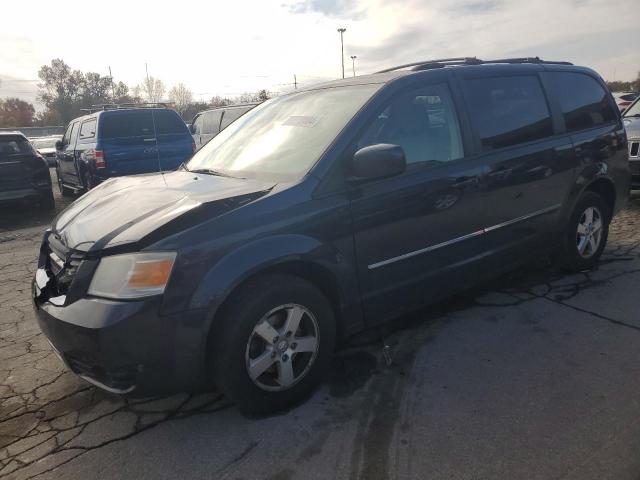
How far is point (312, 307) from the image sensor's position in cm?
272

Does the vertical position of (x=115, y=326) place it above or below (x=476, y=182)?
below

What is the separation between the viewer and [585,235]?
14.8 ft

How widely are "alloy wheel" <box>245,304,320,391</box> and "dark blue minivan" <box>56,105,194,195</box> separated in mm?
6583

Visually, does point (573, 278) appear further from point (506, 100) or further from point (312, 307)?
point (312, 307)

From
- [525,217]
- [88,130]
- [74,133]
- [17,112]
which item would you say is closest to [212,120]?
[74,133]

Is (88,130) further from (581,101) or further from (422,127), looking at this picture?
(581,101)

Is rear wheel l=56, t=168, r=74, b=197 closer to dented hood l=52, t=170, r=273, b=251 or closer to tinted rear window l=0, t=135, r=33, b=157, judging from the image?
tinted rear window l=0, t=135, r=33, b=157

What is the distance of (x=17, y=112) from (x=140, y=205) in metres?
66.5

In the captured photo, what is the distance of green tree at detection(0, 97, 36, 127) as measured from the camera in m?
54.8

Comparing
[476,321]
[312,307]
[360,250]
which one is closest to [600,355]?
[476,321]

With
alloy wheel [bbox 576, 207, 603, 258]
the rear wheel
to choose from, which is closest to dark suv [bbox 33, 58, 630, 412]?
alloy wheel [bbox 576, 207, 603, 258]

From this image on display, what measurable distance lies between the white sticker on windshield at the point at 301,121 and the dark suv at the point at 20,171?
7602 mm

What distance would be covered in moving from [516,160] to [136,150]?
722 centimetres

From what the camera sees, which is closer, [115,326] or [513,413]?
[115,326]
